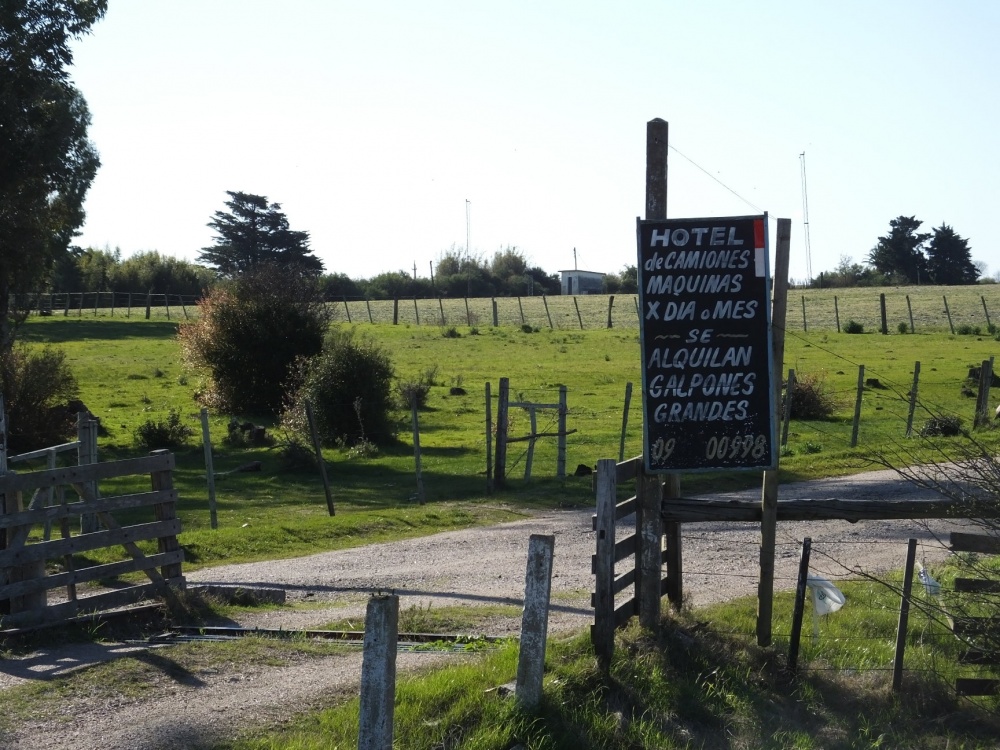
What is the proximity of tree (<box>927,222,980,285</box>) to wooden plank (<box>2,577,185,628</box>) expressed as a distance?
98.9 meters

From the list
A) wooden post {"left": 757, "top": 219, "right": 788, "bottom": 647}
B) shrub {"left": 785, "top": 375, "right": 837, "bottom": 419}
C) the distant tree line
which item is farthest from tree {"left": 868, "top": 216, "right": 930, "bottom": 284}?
wooden post {"left": 757, "top": 219, "right": 788, "bottom": 647}

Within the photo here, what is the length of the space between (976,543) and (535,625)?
9.48ft

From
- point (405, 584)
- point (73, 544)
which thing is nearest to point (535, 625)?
point (73, 544)

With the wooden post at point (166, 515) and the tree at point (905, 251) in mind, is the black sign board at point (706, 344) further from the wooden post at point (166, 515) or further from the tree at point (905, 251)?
the tree at point (905, 251)

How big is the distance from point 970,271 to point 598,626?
10122cm

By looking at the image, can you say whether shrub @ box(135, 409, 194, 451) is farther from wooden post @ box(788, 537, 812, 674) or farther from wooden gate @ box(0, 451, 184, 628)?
wooden post @ box(788, 537, 812, 674)

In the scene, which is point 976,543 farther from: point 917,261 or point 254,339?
point 917,261

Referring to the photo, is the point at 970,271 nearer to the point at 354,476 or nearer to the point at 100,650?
the point at 354,476

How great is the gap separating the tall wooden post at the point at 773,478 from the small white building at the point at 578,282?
111 meters

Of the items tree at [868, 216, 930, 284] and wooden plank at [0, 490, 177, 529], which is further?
tree at [868, 216, 930, 284]

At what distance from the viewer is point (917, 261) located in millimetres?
100312

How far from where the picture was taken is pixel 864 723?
721cm

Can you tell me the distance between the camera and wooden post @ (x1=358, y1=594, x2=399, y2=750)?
5375mm

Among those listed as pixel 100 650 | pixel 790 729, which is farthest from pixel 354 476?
pixel 790 729
